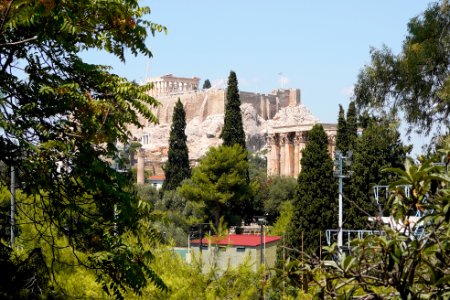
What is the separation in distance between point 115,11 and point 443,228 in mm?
3468

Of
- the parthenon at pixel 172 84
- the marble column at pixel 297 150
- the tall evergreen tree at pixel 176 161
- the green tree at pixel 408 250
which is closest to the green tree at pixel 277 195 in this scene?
the tall evergreen tree at pixel 176 161

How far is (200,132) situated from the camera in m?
112

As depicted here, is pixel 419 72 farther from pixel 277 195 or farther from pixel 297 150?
pixel 297 150

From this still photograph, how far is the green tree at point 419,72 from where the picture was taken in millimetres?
14789

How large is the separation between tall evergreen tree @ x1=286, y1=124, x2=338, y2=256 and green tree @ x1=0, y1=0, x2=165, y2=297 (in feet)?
68.7

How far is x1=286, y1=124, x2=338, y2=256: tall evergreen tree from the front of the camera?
27.5 metres

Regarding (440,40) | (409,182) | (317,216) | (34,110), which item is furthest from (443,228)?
(317,216)

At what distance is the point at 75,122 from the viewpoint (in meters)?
6.08

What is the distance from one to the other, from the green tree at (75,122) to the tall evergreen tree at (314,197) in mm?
20946

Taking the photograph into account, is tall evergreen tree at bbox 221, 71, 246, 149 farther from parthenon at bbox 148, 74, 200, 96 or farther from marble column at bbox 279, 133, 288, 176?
parthenon at bbox 148, 74, 200, 96

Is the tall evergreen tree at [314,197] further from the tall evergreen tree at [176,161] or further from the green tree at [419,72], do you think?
the tall evergreen tree at [176,161]

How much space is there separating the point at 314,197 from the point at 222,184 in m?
11.0

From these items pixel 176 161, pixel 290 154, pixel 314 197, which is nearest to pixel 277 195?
pixel 176 161

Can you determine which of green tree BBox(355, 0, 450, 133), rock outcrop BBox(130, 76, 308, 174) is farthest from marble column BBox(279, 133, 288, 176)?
green tree BBox(355, 0, 450, 133)
